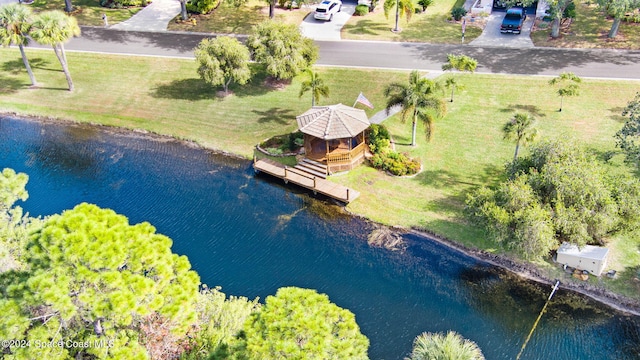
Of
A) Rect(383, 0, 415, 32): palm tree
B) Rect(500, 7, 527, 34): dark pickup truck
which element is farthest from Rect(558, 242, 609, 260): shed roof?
Rect(383, 0, 415, 32): palm tree

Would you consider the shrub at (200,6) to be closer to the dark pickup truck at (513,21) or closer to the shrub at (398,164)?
the dark pickup truck at (513,21)

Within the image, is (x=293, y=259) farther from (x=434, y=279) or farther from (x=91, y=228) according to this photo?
(x=91, y=228)

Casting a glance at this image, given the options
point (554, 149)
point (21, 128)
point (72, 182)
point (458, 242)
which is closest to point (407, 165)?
point (458, 242)

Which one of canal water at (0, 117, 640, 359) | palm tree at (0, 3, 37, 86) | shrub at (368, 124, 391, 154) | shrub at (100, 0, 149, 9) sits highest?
palm tree at (0, 3, 37, 86)

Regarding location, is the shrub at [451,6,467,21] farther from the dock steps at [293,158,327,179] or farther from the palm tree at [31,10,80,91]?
the palm tree at [31,10,80,91]

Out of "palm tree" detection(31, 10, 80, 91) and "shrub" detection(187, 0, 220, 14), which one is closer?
"palm tree" detection(31, 10, 80, 91)

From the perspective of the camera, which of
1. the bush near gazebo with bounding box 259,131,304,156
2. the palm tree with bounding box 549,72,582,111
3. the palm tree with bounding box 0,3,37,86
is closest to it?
the bush near gazebo with bounding box 259,131,304,156
